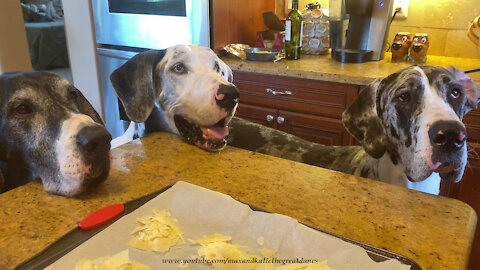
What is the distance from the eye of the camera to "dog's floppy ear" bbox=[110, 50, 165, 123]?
1.41 metres

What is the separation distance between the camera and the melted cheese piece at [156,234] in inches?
29.6

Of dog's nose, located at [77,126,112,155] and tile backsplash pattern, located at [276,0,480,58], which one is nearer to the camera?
dog's nose, located at [77,126,112,155]

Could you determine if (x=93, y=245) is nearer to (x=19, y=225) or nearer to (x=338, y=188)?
(x=19, y=225)

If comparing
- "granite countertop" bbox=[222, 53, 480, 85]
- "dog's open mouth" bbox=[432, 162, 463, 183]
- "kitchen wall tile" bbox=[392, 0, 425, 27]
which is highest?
"kitchen wall tile" bbox=[392, 0, 425, 27]

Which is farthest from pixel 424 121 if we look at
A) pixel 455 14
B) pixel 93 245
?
pixel 455 14

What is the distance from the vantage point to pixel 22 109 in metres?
0.97

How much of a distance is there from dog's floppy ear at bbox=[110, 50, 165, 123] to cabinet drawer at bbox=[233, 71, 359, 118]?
3.76ft

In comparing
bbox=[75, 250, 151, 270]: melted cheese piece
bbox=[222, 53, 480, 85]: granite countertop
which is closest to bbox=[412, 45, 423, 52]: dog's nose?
bbox=[222, 53, 480, 85]: granite countertop

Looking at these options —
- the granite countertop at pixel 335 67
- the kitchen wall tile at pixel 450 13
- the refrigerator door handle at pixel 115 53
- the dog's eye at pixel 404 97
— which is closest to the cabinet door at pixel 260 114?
the granite countertop at pixel 335 67

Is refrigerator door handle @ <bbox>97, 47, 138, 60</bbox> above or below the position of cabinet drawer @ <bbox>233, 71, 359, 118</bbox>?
above

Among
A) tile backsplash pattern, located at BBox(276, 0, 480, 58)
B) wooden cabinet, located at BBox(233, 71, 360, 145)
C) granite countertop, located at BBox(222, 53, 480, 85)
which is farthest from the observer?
tile backsplash pattern, located at BBox(276, 0, 480, 58)

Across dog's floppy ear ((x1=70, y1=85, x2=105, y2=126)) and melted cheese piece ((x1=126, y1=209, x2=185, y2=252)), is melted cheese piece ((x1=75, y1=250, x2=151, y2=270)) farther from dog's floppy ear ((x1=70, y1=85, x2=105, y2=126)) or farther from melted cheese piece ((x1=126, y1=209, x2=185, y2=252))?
dog's floppy ear ((x1=70, y1=85, x2=105, y2=126))

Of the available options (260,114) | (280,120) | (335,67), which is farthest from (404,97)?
(260,114)

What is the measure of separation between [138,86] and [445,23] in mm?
2163
